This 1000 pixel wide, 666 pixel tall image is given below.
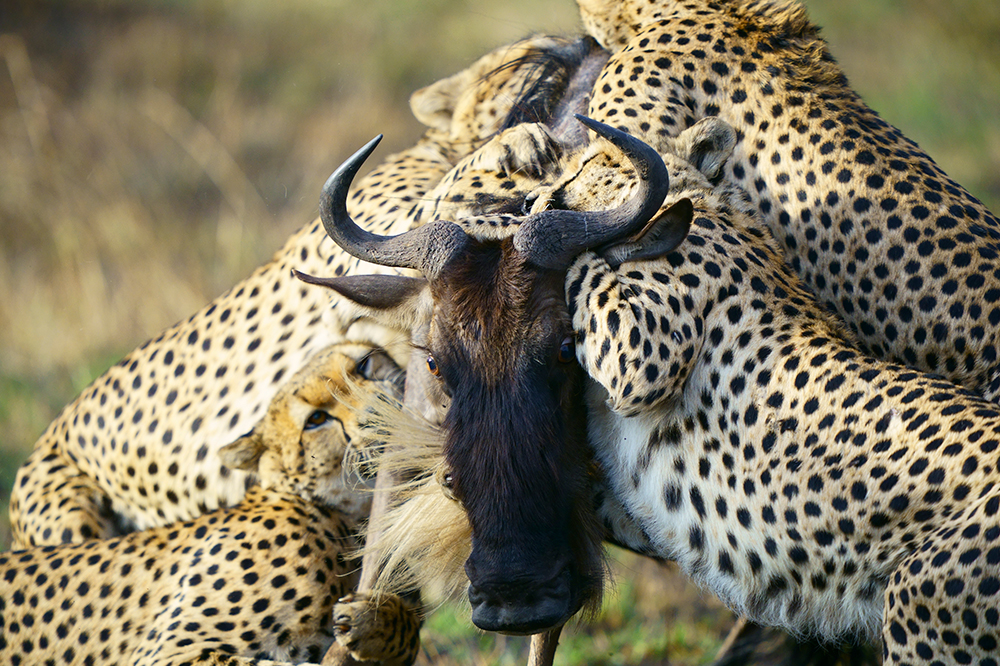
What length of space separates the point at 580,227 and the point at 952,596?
4.60 feet

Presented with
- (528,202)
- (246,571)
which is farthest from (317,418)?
(528,202)

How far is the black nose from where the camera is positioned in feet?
9.82

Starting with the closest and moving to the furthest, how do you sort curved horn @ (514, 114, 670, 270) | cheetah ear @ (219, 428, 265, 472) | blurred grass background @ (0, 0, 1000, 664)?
curved horn @ (514, 114, 670, 270)
cheetah ear @ (219, 428, 265, 472)
blurred grass background @ (0, 0, 1000, 664)

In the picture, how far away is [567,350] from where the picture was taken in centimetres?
324

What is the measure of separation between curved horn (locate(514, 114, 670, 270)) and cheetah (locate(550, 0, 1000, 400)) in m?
0.32

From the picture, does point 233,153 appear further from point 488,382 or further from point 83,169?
point 488,382

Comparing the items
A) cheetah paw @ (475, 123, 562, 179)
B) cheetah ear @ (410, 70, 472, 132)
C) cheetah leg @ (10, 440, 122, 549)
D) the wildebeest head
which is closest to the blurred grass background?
cheetah leg @ (10, 440, 122, 549)

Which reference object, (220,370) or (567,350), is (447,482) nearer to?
(567,350)

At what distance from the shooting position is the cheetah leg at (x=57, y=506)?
467cm

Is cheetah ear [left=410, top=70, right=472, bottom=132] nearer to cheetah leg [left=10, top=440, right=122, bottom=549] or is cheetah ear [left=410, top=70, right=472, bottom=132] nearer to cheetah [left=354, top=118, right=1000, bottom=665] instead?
cheetah [left=354, top=118, right=1000, bottom=665]

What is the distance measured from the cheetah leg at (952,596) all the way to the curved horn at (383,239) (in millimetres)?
1565

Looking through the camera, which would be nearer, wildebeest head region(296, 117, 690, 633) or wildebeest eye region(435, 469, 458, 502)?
wildebeest head region(296, 117, 690, 633)

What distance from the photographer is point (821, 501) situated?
294 cm

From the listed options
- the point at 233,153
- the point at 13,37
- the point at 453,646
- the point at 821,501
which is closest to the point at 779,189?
the point at 821,501
